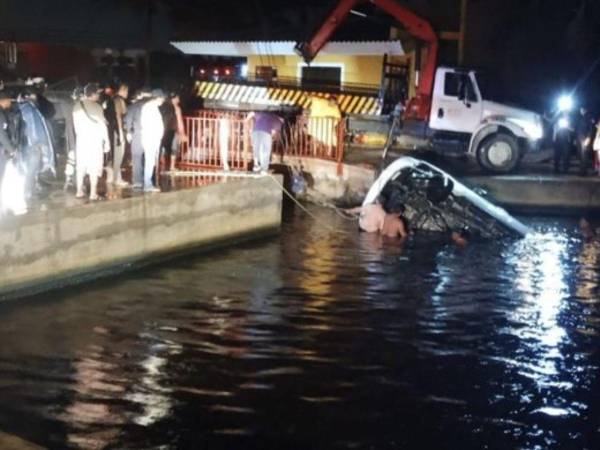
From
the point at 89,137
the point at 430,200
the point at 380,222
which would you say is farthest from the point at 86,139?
the point at 430,200

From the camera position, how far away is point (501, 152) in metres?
24.2

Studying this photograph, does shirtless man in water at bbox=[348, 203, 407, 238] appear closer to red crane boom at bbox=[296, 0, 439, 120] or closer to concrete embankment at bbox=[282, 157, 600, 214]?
concrete embankment at bbox=[282, 157, 600, 214]

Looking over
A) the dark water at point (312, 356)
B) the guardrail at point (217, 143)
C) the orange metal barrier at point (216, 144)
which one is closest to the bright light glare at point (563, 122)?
the dark water at point (312, 356)

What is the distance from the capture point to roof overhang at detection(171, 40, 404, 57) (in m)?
31.9

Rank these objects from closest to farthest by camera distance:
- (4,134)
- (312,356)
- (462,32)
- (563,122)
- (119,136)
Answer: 1. (312,356)
2. (4,134)
3. (119,136)
4. (563,122)
5. (462,32)

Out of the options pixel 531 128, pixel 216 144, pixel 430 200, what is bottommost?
pixel 430 200

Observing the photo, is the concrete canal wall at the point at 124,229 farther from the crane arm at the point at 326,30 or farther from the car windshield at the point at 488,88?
the crane arm at the point at 326,30

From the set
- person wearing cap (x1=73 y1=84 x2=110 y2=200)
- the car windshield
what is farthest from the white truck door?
person wearing cap (x1=73 y1=84 x2=110 y2=200)

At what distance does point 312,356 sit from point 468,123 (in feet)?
46.1

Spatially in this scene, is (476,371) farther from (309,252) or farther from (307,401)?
(309,252)

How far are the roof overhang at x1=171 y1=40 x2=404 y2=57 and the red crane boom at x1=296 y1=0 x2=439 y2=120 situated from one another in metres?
3.18

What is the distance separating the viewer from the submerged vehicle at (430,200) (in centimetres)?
1983

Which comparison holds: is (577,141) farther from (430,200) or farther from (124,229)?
(124,229)

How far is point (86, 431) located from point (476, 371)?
14.2 feet
